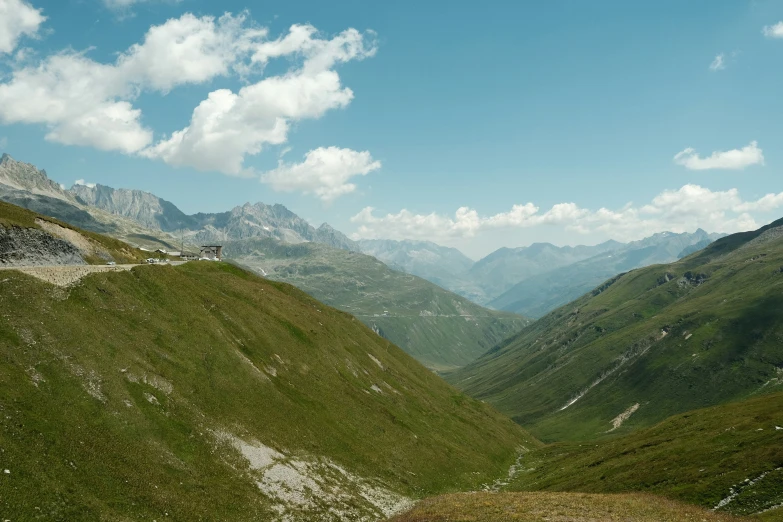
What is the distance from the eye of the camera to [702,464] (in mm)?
61688

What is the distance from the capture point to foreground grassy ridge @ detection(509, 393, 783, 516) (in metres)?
49.5

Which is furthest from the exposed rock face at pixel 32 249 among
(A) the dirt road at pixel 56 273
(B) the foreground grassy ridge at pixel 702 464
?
(B) the foreground grassy ridge at pixel 702 464

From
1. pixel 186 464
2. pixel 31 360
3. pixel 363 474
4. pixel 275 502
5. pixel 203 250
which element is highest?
pixel 203 250

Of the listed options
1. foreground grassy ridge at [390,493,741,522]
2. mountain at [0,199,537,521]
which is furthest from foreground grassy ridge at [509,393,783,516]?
mountain at [0,199,537,521]

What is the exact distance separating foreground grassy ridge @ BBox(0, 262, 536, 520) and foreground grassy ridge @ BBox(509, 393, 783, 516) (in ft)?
71.4

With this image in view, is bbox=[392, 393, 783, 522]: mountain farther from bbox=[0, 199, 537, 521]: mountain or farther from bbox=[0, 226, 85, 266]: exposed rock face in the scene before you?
bbox=[0, 226, 85, 266]: exposed rock face

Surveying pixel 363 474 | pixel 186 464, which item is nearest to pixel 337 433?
pixel 363 474

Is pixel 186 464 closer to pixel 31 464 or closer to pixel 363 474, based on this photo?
pixel 31 464

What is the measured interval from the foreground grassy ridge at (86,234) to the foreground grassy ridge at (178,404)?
569 inches

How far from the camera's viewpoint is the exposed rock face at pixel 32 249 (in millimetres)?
66562

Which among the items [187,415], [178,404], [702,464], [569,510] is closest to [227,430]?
[187,415]

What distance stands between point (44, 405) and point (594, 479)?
7283 centimetres

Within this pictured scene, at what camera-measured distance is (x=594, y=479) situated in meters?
73.2

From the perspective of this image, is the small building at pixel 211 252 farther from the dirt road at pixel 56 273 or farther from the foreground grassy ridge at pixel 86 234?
the dirt road at pixel 56 273
